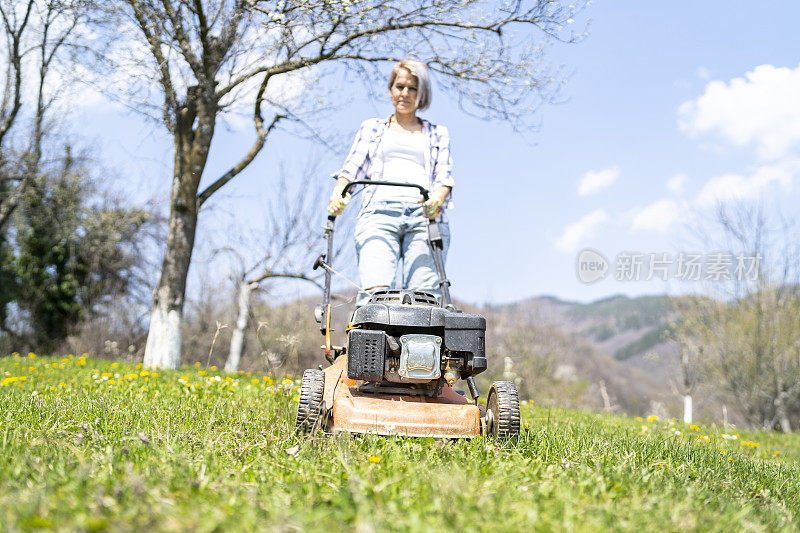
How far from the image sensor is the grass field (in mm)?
1772

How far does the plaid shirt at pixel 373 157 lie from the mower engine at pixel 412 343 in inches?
49.6

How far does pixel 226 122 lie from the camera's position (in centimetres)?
1063

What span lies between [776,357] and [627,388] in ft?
141

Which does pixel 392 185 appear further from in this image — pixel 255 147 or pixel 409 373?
pixel 255 147

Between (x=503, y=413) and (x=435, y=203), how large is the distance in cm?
144

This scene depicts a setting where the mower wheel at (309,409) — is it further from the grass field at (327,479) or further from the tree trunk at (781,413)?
the tree trunk at (781,413)

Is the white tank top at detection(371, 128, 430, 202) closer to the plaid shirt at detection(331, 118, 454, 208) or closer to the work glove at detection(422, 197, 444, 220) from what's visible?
the plaid shirt at detection(331, 118, 454, 208)

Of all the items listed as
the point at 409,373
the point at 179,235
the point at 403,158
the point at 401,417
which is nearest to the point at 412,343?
the point at 409,373

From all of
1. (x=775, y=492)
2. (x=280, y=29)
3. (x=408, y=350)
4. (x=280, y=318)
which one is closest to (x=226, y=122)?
(x=280, y=29)

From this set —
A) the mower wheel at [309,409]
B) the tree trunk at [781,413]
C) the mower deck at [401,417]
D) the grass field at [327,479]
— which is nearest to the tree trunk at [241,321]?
the grass field at [327,479]

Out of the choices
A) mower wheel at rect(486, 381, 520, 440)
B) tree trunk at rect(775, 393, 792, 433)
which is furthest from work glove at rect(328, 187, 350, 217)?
tree trunk at rect(775, 393, 792, 433)

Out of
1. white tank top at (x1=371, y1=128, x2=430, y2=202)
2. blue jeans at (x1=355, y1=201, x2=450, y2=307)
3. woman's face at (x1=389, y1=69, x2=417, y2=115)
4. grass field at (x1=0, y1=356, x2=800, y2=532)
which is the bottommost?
grass field at (x1=0, y1=356, x2=800, y2=532)

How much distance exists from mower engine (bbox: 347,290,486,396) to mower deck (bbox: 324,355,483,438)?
14 cm

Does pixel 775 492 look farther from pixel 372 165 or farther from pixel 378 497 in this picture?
pixel 372 165
